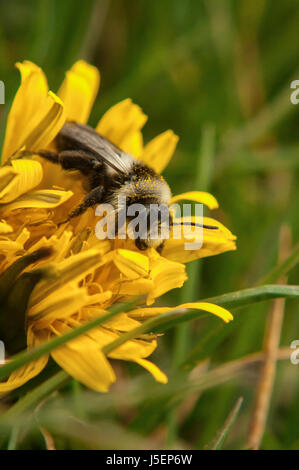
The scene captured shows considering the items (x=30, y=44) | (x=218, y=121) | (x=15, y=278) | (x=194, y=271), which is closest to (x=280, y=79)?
(x=218, y=121)

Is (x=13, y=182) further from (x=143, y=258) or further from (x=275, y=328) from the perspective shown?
(x=275, y=328)

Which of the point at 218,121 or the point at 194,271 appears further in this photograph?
the point at 218,121

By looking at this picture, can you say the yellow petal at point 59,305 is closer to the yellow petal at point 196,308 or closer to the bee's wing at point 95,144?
the yellow petal at point 196,308

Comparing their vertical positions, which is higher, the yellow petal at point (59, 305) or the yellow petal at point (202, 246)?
the yellow petal at point (202, 246)

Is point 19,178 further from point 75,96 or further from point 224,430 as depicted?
point 224,430

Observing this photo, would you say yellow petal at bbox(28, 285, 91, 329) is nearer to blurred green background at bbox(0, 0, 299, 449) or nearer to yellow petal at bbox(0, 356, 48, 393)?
yellow petal at bbox(0, 356, 48, 393)

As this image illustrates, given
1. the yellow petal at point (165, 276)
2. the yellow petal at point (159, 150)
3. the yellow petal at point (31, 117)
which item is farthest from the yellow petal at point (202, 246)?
the yellow petal at point (31, 117)
